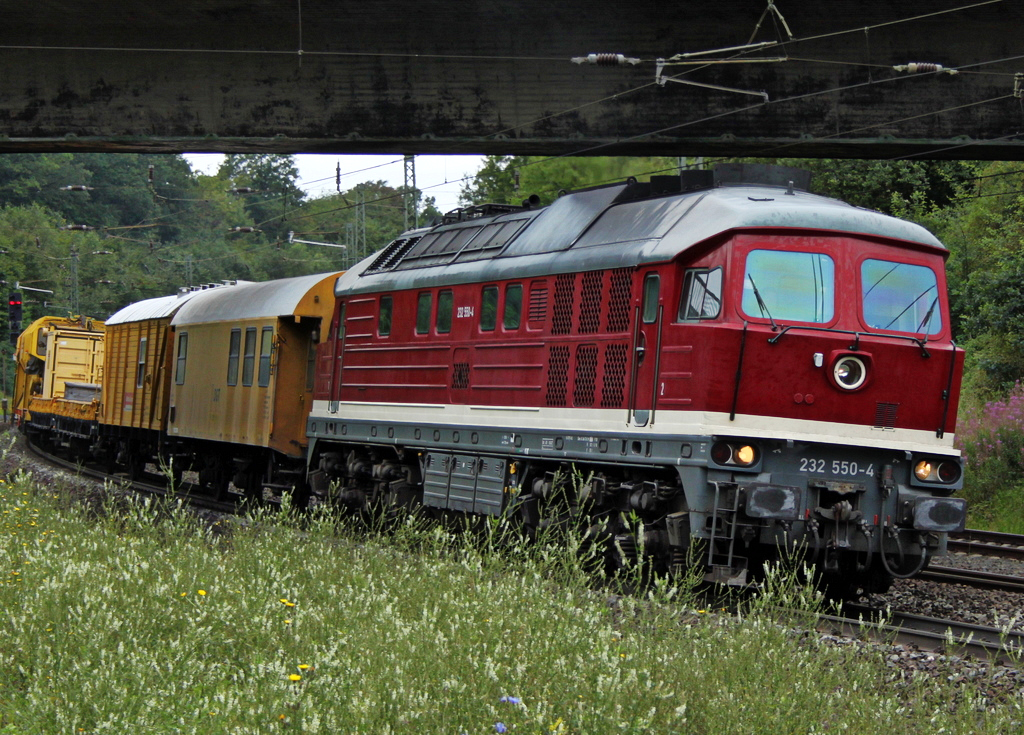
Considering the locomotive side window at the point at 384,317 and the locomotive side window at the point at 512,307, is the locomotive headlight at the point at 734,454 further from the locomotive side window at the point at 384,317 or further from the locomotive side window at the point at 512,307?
the locomotive side window at the point at 384,317

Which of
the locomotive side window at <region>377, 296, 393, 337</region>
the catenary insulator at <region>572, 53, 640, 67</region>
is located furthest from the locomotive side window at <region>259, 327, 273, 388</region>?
the catenary insulator at <region>572, 53, 640, 67</region>

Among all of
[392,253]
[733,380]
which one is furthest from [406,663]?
[392,253]

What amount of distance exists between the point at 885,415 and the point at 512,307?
4222 millimetres

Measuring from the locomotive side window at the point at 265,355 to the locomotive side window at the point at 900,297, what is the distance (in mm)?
10340

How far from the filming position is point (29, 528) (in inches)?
460

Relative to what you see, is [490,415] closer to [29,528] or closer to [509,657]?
[29,528]

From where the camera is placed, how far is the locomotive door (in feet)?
36.3

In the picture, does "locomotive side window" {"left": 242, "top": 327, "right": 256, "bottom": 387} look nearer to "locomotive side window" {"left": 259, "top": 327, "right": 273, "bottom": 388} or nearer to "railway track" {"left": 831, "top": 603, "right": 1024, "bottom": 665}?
"locomotive side window" {"left": 259, "top": 327, "right": 273, "bottom": 388}

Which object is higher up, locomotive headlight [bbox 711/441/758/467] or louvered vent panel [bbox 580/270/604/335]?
louvered vent panel [bbox 580/270/604/335]

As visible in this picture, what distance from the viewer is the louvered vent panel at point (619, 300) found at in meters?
11.6

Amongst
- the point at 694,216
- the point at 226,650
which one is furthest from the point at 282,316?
the point at 226,650

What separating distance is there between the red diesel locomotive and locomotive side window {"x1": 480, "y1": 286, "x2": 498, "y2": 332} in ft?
0.70

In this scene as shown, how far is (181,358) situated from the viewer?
23.0 m

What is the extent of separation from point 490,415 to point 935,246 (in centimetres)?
489
